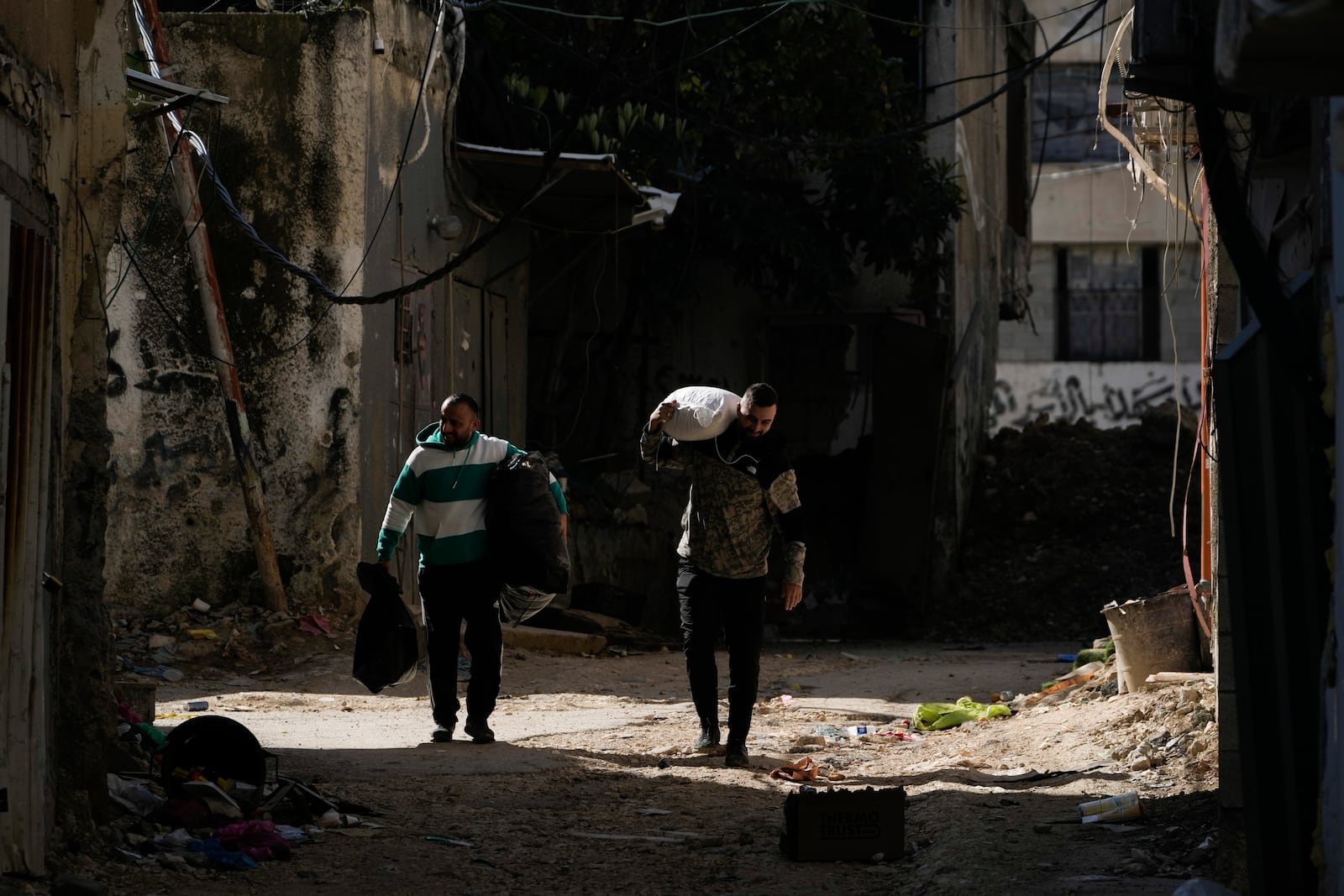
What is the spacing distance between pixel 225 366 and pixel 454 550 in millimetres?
3661

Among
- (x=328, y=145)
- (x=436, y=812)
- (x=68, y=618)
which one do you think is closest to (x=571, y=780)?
(x=436, y=812)

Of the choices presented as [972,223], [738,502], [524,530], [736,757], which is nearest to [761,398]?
[738,502]

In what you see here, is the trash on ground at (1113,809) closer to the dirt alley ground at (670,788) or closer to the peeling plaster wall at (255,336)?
the dirt alley ground at (670,788)

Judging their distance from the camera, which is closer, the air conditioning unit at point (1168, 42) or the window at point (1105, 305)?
the air conditioning unit at point (1168, 42)

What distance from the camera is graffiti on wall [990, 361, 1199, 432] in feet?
100

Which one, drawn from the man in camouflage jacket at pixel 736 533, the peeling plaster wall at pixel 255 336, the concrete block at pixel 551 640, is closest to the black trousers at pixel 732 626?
the man in camouflage jacket at pixel 736 533

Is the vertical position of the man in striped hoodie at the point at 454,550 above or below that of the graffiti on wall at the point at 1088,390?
below

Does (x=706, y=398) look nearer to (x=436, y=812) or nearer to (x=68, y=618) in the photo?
(x=436, y=812)

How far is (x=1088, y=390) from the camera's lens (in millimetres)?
30984

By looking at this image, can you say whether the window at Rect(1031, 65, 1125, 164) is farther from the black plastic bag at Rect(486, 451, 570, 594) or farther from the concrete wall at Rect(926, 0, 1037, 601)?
the black plastic bag at Rect(486, 451, 570, 594)

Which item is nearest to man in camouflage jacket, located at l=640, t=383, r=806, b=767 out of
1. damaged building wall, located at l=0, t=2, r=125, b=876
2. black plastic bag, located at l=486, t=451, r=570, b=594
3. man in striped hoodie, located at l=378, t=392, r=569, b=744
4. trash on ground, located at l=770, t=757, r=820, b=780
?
trash on ground, located at l=770, t=757, r=820, b=780

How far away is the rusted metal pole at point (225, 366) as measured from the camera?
408 inches

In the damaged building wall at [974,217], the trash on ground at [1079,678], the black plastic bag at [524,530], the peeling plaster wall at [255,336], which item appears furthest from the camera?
the damaged building wall at [974,217]

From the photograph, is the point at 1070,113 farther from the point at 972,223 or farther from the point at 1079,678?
the point at 1079,678
